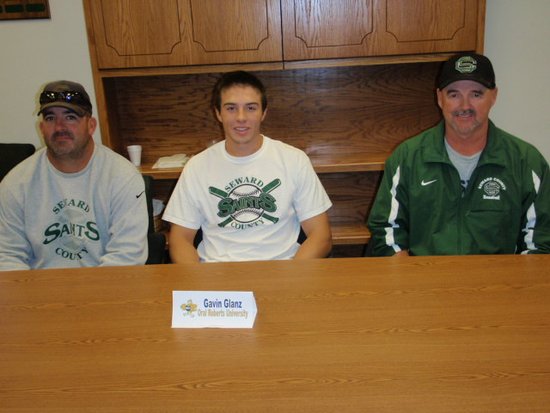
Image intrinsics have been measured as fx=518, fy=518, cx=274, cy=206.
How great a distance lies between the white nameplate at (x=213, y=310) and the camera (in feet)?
3.76

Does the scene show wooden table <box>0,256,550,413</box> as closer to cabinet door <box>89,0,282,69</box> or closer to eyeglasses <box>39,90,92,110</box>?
eyeglasses <box>39,90,92,110</box>

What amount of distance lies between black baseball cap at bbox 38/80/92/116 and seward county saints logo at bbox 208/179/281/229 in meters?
0.58

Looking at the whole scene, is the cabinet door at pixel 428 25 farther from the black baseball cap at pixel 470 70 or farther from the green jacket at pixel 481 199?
the green jacket at pixel 481 199

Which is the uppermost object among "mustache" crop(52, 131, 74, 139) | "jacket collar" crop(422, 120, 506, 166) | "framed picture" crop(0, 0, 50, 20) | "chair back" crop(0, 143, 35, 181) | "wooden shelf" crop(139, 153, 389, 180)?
"framed picture" crop(0, 0, 50, 20)

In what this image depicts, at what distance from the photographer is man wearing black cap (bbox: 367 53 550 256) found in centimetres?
177

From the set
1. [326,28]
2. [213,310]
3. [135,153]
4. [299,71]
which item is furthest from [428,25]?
[213,310]

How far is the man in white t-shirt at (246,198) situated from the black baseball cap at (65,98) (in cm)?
45

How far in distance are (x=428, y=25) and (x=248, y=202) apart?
1304 millimetres

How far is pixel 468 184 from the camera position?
5.90 feet

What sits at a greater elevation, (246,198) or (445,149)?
(445,149)

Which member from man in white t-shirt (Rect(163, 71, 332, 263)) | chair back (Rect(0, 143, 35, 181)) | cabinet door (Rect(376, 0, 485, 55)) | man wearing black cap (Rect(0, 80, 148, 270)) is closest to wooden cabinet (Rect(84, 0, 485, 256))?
cabinet door (Rect(376, 0, 485, 55))

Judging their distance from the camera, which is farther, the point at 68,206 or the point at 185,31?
the point at 185,31

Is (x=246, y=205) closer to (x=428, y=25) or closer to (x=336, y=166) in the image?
(x=336, y=166)

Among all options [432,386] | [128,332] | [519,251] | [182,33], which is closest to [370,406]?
[432,386]
